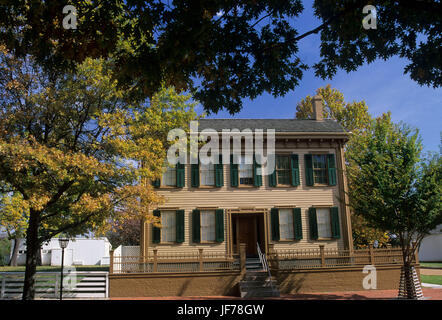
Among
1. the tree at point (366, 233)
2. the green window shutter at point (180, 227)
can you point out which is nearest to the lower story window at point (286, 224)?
the green window shutter at point (180, 227)

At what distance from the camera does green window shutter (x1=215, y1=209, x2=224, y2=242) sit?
56.1 ft

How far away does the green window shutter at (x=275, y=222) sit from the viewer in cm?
1733

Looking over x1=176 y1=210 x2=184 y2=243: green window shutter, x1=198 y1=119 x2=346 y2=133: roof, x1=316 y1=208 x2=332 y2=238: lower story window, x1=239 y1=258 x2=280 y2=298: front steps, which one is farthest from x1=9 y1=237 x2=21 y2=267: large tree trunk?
x1=316 y1=208 x2=332 y2=238: lower story window

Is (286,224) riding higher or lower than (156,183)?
lower

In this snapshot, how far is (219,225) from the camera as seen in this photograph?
17203mm

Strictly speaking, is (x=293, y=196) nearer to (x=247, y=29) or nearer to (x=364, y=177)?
(x=364, y=177)

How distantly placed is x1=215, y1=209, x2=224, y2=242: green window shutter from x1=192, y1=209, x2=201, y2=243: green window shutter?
0.87 m

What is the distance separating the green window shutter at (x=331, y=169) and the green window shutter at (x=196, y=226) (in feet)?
23.9

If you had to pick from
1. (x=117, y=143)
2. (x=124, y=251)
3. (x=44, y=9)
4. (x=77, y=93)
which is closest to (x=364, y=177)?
(x=117, y=143)

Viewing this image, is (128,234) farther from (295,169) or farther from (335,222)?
(335,222)

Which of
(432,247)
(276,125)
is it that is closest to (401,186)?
(276,125)

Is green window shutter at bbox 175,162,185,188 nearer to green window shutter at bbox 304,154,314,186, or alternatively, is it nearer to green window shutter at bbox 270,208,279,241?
green window shutter at bbox 270,208,279,241

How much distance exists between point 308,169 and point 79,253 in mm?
27926

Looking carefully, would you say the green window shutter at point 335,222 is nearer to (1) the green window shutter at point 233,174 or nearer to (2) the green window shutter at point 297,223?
(2) the green window shutter at point 297,223
